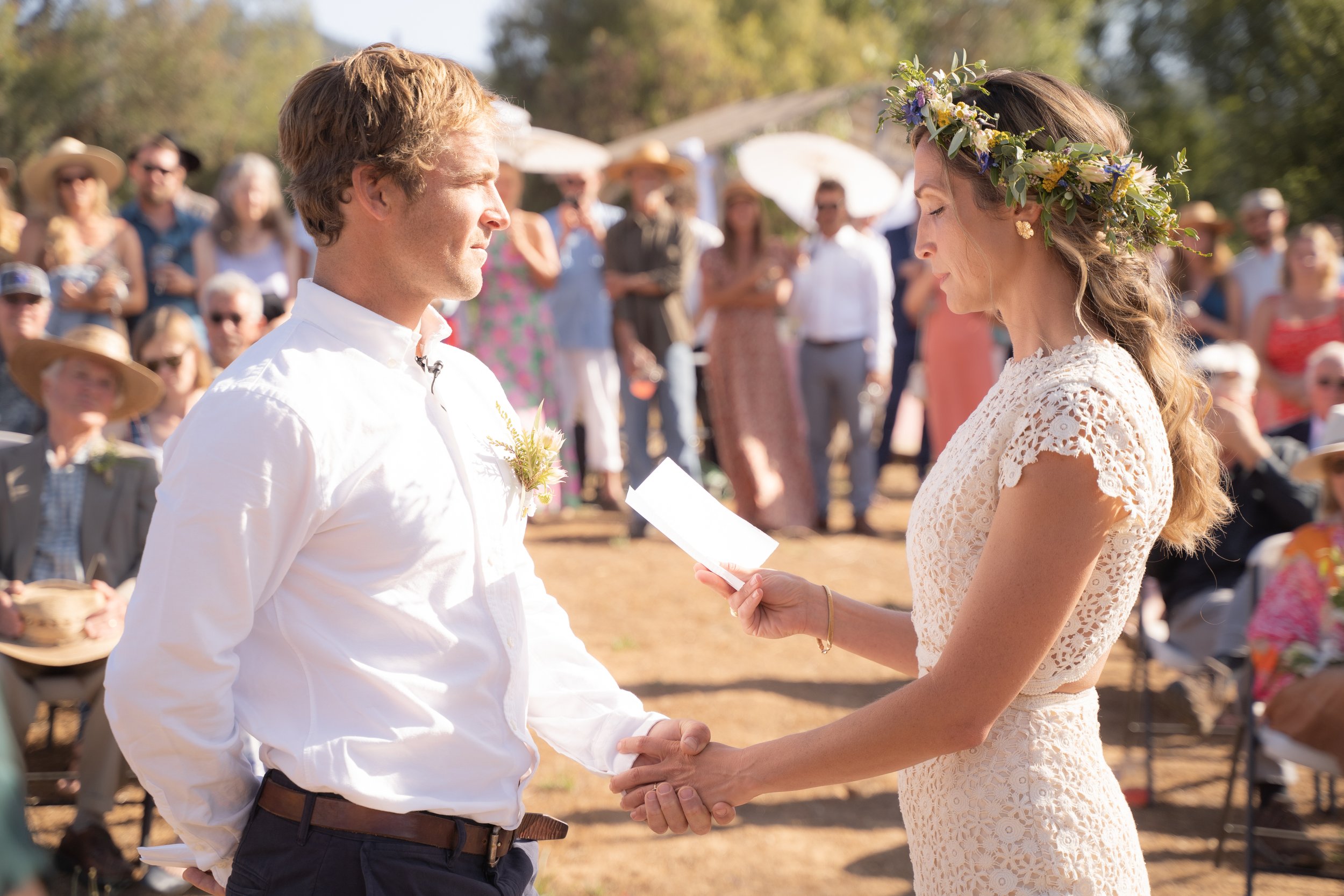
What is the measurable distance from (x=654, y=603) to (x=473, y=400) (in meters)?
5.76

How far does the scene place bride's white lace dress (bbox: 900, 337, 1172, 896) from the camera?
6.81 feet

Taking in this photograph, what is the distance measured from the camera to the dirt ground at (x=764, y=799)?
184 inches

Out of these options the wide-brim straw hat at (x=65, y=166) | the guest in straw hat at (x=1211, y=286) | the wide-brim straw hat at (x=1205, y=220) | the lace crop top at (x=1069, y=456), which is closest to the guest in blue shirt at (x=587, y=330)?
the wide-brim straw hat at (x=65, y=166)

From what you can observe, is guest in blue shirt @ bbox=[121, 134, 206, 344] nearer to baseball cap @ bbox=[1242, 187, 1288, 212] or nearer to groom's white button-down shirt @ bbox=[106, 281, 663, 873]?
groom's white button-down shirt @ bbox=[106, 281, 663, 873]

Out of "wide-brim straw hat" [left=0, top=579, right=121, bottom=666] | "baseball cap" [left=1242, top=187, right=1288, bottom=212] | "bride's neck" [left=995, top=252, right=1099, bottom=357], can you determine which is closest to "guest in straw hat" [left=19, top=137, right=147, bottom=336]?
"wide-brim straw hat" [left=0, top=579, right=121, bottom=666]

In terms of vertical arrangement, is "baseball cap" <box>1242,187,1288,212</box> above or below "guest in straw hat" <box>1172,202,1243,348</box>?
above

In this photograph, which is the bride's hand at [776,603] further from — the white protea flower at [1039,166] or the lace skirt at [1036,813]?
the white protea flower at [1039,166]

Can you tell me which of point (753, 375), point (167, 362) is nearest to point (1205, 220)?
point (753, 375)

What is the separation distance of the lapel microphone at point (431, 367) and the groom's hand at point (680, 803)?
2.96 feet

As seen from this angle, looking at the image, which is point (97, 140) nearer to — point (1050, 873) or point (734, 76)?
point (734, 76)

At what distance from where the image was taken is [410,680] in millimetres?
2016

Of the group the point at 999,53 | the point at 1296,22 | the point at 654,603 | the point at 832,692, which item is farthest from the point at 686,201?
the point at 999,53

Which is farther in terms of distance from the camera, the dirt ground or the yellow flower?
the dirt ground

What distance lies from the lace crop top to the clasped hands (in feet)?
1.22
